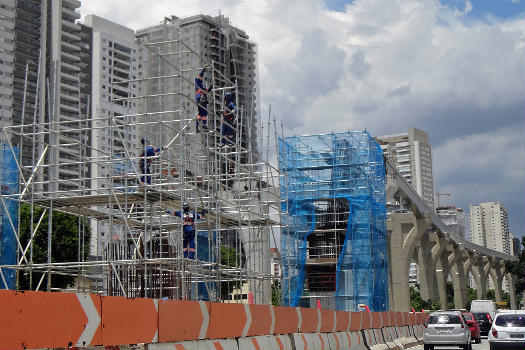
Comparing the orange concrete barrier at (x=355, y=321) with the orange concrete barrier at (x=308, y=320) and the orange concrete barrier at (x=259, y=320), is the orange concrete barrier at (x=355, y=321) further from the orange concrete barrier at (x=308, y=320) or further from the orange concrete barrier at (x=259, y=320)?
the orange concrete barrier at (x=259, y=320)

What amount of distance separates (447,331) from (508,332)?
8.91 ft

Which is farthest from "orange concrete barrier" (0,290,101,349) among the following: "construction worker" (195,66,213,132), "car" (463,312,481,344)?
"car" (463,312,481,344)

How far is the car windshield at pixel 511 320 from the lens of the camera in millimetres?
22359

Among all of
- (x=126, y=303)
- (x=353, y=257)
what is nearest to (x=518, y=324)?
(x=126, y=303)

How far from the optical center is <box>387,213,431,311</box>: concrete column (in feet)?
197

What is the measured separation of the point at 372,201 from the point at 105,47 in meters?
81.3

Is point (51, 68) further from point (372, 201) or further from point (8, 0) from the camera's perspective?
point (372, 201)

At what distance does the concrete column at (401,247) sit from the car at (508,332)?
3743 centimetres

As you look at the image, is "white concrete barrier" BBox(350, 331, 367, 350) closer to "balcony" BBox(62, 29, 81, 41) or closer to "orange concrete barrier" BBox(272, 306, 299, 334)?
"orange concrete barrier" BBox(272, 306, 299, 334)

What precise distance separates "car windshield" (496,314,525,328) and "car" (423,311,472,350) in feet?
6.03

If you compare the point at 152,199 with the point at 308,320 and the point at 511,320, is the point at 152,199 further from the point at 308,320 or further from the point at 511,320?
the point at 511,320

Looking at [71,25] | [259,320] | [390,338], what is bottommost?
[390,338]

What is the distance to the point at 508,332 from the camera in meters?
22.2

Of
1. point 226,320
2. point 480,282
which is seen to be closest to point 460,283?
point 480,282
